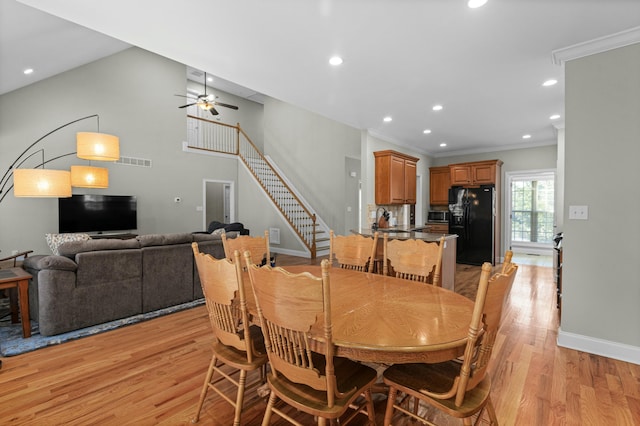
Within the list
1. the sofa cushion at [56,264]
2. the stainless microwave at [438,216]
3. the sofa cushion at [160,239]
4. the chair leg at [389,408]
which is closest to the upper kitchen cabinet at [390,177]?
the stainless microwave at [438,216]

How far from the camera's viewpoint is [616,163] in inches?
101

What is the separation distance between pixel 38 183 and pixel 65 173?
291 mm

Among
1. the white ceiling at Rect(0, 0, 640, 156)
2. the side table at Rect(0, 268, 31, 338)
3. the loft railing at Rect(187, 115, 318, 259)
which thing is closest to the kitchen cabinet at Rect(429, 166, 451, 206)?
the white ceiling at Rect(0, 0, 640, 156)

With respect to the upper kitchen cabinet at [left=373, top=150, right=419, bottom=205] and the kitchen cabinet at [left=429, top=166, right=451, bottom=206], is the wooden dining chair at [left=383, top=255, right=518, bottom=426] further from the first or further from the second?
the kitchen cabinet at [left=429, top=166, right=451, bottom=206]

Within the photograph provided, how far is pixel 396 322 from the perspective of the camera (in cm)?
138

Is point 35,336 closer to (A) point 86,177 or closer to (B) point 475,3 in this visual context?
(A) point 86,177

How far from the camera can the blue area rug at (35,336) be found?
2.64m

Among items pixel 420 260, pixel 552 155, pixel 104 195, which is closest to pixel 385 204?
pixel 420 260

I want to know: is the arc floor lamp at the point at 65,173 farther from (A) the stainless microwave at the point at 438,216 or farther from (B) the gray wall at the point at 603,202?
(A) the stainless microwave at the point at 438,216

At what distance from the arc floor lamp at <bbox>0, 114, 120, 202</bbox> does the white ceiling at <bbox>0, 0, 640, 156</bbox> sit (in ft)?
5.15

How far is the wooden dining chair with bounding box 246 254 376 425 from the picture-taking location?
1165mm

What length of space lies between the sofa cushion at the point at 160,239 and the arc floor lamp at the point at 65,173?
3.92 ft

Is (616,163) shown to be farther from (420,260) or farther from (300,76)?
(300,76)

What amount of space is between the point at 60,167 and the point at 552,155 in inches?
403
